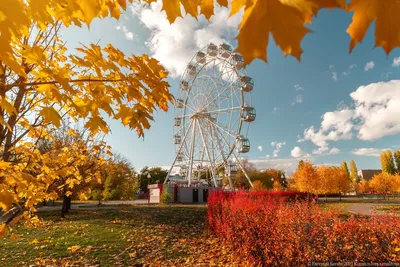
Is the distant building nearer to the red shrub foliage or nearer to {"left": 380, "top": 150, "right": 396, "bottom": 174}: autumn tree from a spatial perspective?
{"left": 380, "top": 150, "right": 396, "bottom": 174}: autumn tree

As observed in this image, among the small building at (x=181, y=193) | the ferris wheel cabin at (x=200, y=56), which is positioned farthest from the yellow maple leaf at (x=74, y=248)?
the ferris wheel cabin at (x=200, y=56)

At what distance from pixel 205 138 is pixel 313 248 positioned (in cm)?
2350

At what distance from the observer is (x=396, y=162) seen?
72.6 m

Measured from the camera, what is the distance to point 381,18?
0.63 m

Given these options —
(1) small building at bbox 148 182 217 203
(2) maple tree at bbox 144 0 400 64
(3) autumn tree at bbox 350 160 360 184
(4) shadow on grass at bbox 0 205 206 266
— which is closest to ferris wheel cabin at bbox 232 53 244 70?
(1) small building at bbox 148 182 217 203

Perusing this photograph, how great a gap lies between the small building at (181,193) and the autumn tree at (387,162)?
66849 mm

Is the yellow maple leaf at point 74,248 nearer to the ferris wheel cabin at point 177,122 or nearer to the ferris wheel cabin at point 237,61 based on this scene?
the ferris wheel cabin at point 237,61

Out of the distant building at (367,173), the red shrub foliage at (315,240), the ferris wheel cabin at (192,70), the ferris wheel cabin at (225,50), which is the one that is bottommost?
the red shrub foliage at (315,240)

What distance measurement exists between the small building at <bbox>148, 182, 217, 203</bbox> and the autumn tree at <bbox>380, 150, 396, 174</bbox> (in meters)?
66.8

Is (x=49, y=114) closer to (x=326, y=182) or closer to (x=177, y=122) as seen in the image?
(x=177, y=122)

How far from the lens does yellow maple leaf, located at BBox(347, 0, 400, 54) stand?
2.04 ft

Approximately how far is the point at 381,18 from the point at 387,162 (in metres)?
89.5

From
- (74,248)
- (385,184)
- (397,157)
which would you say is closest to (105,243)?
(74,248)

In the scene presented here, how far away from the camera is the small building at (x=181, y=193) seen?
2756cm
